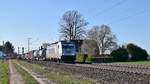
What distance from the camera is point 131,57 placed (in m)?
97.2

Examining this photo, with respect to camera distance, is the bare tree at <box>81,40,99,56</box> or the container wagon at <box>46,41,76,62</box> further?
the bare tree at <box>81,40,99,56</box>

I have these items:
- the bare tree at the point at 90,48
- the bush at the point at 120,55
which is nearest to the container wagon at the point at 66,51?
the bush at the point at 120,55

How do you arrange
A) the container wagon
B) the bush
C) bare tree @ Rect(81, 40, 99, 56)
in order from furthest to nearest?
bare tree @ Rect(81, 40, 99, 56) < the bush < the container wagon

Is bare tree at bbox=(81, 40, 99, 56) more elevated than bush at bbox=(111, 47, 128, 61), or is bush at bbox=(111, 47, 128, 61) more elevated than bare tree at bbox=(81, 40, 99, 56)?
bare tree at bbox=(81, 40, 99, 56)

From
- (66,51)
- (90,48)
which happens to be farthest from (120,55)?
(90,48)

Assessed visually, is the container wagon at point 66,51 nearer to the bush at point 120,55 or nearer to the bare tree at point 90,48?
the bush at point 120,55

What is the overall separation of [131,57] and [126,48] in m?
2.32

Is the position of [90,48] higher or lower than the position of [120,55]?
higher

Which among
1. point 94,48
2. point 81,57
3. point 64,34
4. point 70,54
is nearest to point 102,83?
point 70,54

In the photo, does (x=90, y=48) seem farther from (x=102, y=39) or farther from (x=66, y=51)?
(x=66, y=51)

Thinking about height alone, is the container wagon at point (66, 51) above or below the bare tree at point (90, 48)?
below

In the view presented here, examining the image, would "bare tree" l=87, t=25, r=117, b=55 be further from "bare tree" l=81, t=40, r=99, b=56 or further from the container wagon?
the container wagon

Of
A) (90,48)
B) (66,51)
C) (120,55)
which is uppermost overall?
(90,48)

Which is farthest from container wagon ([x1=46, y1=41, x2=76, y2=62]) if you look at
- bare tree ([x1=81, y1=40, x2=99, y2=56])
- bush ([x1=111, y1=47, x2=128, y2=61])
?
bare tree ([x1=81, y1=40, x2=99, y2=56])
